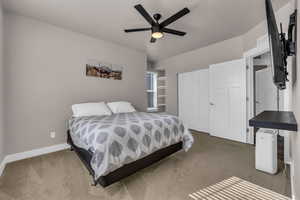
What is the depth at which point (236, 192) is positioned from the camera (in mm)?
1557

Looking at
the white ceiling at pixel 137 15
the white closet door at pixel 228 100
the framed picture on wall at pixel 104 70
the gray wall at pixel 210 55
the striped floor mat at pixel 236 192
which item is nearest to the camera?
the striped floor mat at pixel 236 192

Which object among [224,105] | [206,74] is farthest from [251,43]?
[224,105]

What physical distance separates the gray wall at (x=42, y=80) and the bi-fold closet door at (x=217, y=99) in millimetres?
2680

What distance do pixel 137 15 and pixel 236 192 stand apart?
3007 millimetres

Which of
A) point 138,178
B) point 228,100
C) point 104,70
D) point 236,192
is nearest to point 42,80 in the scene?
point 104,70

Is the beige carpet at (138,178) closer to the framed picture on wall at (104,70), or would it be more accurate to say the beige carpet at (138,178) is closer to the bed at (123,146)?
the bed at (123,146)

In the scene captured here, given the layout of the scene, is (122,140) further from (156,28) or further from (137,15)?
(137,15)

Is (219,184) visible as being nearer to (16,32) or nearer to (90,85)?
(90,85)

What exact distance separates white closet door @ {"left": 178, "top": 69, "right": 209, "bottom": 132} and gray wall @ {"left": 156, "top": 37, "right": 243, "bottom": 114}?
255mm

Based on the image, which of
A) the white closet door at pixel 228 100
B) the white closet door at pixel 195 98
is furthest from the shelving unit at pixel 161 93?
the white closet door at pixel 228 100

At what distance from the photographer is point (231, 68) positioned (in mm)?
3371

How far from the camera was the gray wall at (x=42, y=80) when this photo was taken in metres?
2.40

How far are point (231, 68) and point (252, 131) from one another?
5.07ft

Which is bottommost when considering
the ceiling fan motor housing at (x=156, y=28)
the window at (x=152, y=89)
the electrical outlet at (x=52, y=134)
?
the electrical outlet at (x=52, y=134)
